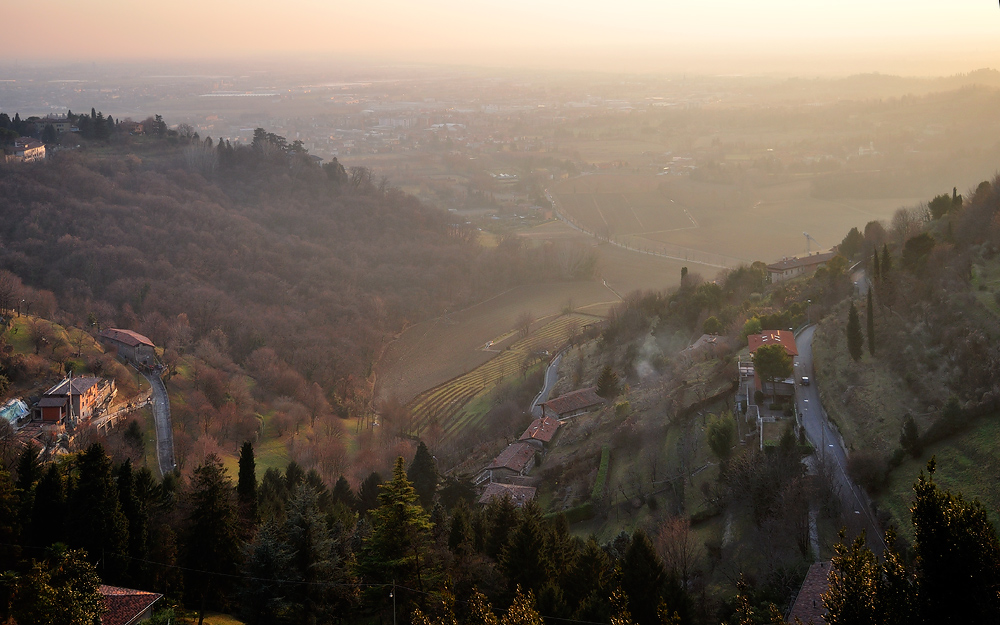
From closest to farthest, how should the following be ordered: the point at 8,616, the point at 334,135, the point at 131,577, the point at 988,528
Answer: the point at 988,528, the point at 8,616, the point at 131,577, the point at 334,135

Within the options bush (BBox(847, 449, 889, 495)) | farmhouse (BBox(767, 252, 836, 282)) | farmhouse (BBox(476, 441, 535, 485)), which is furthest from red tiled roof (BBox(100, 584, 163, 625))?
farmhouse (BBox(767, 252, 836, 282))

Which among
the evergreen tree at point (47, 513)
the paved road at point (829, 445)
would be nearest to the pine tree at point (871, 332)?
the paved road at point (829, 445)

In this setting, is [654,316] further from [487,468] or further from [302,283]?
[302,283]

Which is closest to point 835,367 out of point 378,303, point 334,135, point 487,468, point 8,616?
point 487,468

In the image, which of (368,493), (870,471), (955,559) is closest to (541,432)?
(368,493)

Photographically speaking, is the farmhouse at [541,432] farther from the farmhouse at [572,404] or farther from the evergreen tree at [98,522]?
the evergreen tree at [98,522]

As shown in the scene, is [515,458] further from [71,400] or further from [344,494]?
[71,400]
